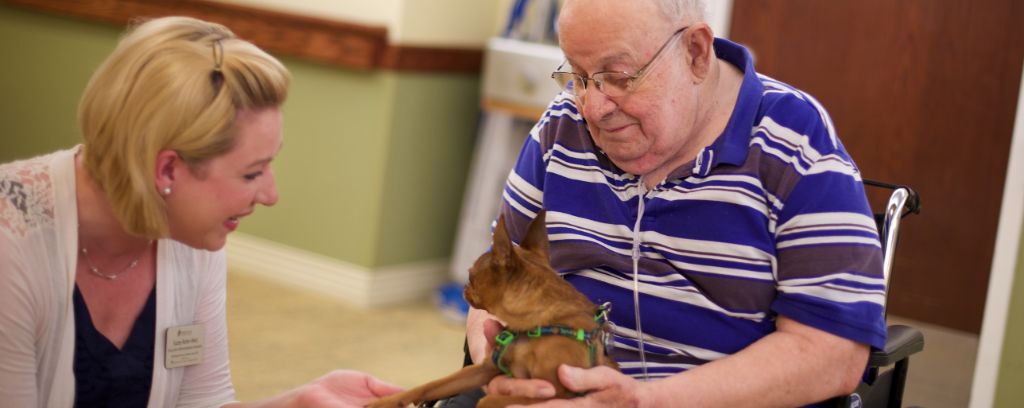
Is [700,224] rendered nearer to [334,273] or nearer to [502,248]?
[502,248]

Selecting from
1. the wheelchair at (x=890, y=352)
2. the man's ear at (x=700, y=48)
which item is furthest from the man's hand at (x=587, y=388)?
the man's ear at (x=700, y=48)

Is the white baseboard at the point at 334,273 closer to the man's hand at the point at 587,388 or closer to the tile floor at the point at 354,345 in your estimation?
the tile floor at the point at 354,345

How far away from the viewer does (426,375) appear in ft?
12.1

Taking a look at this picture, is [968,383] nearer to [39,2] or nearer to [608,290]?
[608,290]

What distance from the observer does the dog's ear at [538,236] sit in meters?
1.74

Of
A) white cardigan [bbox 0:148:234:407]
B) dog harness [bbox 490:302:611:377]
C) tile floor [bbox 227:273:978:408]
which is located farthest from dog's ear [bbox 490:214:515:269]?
tile floor [bbox 227:273:978:408]

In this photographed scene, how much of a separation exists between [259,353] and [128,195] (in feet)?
7.67

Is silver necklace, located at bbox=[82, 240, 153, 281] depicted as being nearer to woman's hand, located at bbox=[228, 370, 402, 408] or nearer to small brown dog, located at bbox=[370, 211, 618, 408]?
woman's hand, located at bbox=[228, 370, 402, 408]

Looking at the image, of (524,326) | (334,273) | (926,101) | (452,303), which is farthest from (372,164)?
(524,326)

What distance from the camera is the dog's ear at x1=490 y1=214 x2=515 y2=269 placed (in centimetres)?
165

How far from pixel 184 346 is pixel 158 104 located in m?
0.43

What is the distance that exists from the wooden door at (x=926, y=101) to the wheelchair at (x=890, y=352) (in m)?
2.00

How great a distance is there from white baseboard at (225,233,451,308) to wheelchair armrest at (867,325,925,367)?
2.75 metres

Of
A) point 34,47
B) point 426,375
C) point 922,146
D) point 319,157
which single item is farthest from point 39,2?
point 922,146
